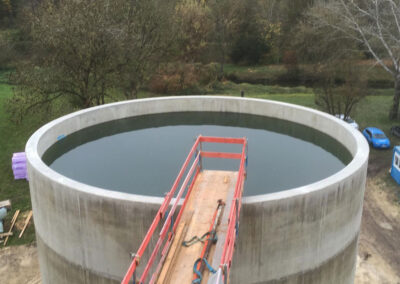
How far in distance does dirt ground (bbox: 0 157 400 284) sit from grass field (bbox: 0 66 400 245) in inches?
41.3

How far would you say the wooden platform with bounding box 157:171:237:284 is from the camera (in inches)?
293

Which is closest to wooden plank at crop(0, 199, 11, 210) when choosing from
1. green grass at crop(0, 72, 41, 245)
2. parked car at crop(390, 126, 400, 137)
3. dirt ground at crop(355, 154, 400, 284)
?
green grass at crop(0, 72, 41, 245)

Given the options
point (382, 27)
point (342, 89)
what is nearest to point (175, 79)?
point (342, 89)

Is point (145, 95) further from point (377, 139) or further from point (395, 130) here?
point (395, 130)

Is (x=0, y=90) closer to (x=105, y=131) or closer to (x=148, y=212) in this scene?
(x=105, y=131)

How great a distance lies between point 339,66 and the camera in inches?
1244

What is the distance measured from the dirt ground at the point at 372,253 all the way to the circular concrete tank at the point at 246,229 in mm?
5715

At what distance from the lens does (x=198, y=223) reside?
9.02 meters

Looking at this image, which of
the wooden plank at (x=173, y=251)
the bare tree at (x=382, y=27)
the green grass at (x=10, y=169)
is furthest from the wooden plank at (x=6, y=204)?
the bare tree at (x=382, y=27)

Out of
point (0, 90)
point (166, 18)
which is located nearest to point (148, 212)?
point (166, 18)

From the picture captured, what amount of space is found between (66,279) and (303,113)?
12447 mm

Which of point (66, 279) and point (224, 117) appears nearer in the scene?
point (66, 279)

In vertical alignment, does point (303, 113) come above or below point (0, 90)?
above

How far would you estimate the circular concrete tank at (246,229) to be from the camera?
31.6 feet
